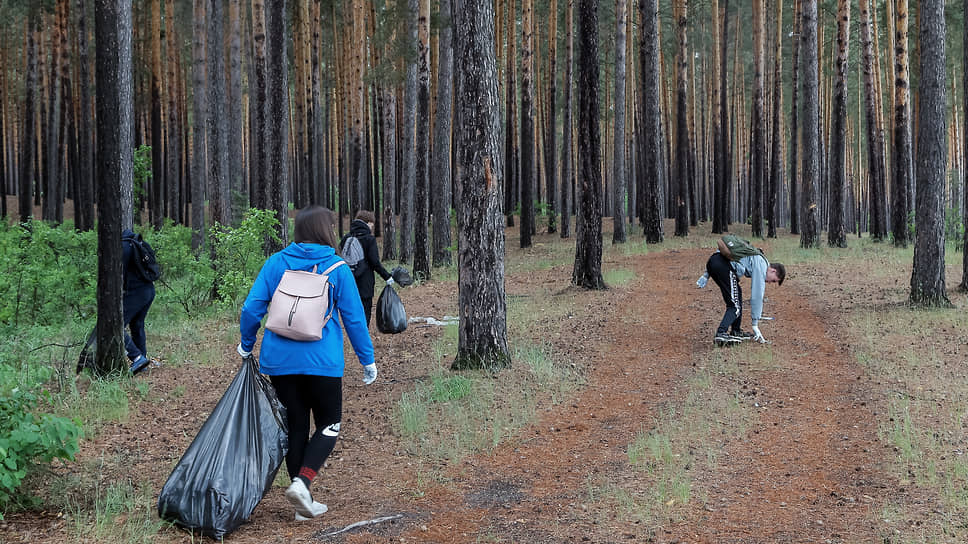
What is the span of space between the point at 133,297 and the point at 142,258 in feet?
1.45

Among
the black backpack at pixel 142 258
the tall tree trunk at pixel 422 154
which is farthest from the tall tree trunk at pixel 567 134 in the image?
the black backpack at pixel 142 258

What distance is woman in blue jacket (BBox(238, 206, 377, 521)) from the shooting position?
415cm

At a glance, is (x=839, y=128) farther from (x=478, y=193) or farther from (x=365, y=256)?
(x=365, y=256)

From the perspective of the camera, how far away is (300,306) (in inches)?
159

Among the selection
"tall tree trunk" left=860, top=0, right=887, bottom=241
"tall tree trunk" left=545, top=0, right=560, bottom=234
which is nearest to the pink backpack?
"tall tree trunk" left=860, top=0, right=887, bottom=241

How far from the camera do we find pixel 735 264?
9.28 meters

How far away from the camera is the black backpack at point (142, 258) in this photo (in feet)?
26.0

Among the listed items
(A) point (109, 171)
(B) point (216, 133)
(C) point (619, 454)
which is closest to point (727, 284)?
(C) point (619, 454)

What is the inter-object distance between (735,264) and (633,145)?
2199 cm

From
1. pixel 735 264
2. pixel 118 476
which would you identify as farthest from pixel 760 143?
pixel 118 476

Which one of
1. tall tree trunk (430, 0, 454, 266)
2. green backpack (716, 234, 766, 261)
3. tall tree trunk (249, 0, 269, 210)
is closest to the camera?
green backpack (716, 234, 766, 261)

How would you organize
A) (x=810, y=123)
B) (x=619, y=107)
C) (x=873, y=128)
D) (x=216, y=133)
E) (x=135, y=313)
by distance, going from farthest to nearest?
(x=873, y=128)
(x=619, y=107)
(x=810, y=123)
(x=216, y=133)
(x=135, y=313)

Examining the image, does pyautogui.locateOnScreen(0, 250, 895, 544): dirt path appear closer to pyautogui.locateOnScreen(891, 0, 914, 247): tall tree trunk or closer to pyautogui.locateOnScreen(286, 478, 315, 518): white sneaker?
pyautogui.locateOnScreen(286, 478, 315, 518): white sneaker

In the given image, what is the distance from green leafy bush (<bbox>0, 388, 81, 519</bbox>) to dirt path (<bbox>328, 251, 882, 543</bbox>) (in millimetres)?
1719
